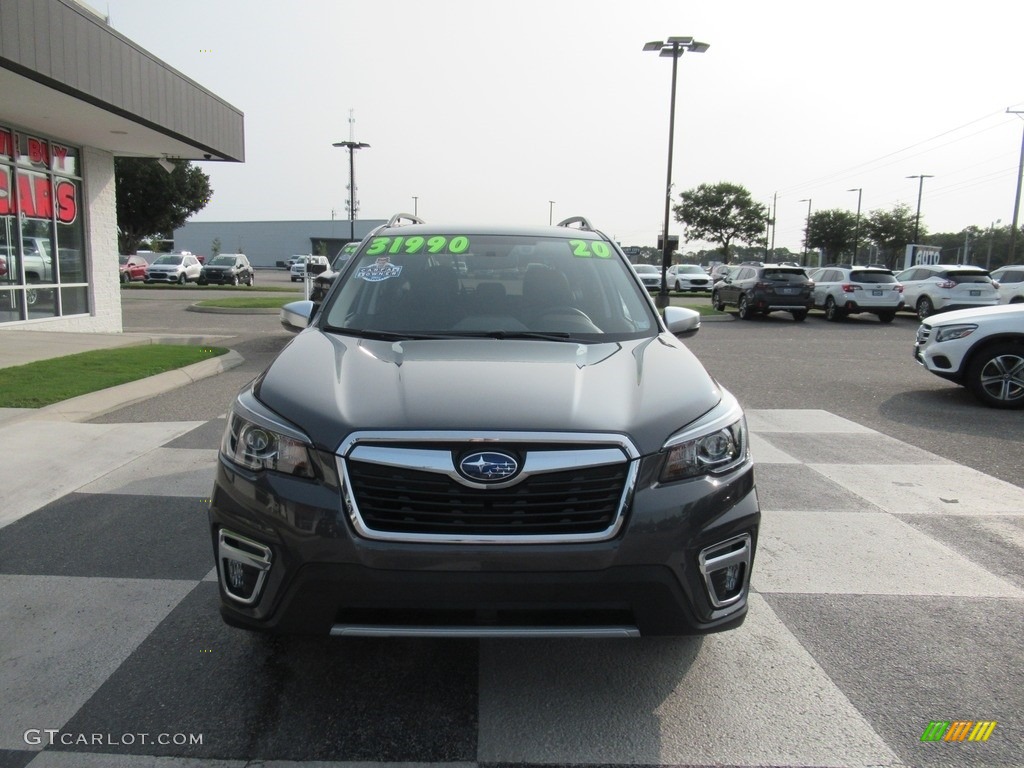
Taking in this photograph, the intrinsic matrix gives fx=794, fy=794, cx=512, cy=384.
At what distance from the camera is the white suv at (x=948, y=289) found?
70.7 ft

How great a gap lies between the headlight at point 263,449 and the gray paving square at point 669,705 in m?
1.11

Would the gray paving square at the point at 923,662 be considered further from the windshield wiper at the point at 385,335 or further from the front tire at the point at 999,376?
the front tire at the point at 999,376

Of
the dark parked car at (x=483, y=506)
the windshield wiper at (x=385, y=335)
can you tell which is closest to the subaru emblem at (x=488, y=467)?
the dark parked car at (x=483, y=506)

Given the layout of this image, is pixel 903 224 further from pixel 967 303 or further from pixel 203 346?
pixel 203 346

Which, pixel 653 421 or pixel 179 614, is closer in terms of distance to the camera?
pixel 653 421

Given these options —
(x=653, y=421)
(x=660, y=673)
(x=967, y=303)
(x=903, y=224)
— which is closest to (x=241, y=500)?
(x=653, y=421)

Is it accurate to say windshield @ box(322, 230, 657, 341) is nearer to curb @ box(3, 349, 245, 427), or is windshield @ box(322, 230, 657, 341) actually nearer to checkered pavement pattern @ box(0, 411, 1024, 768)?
checkered pavement pattern @ box(0, 411, 1024, 768)

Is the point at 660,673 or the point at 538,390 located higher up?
the point at 538,390

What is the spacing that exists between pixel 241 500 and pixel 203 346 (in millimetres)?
10805

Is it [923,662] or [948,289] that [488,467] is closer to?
[923,662]

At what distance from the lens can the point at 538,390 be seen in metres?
2.85

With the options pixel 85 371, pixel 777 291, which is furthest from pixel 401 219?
pixel 777 291

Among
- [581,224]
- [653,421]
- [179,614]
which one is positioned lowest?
[179,614]

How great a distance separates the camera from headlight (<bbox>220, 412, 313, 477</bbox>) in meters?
2.66
